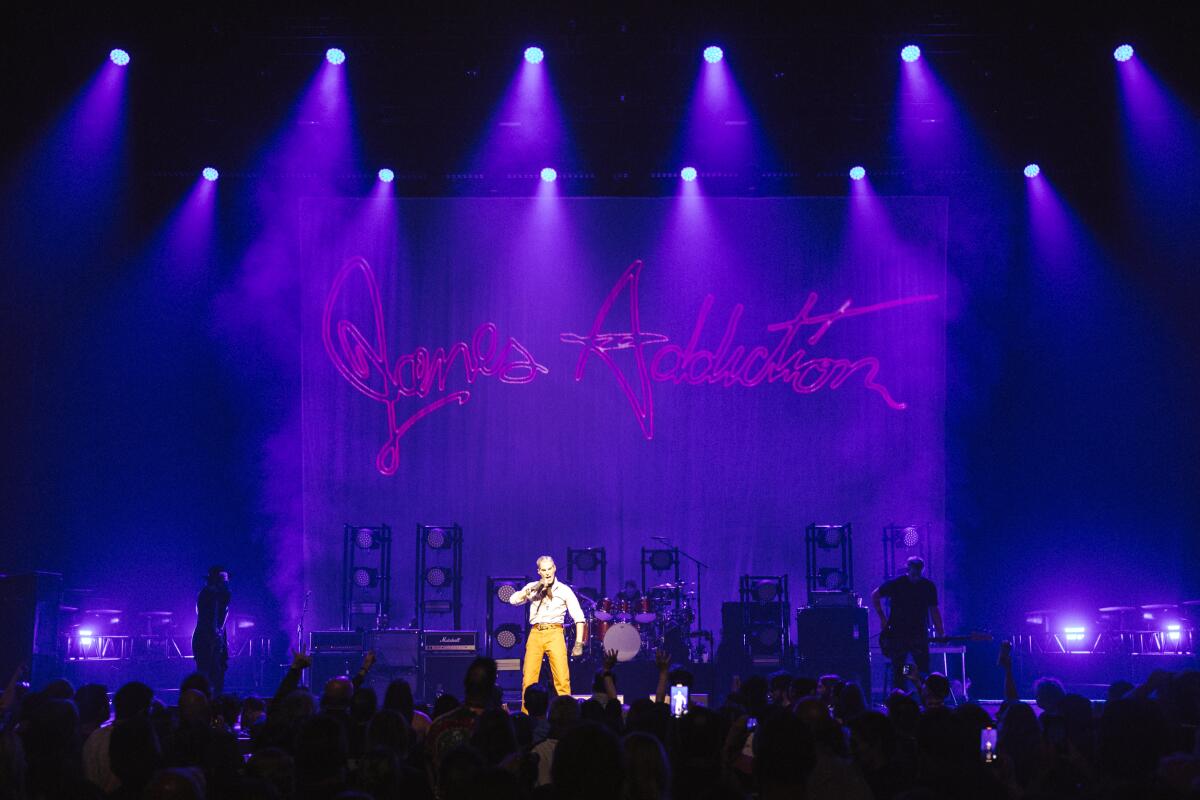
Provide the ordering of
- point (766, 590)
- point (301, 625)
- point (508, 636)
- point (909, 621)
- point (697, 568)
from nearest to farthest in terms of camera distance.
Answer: point (909, 621) → point (766, 590) → point (508, 636) → point (301, 625) → point (697, 568)

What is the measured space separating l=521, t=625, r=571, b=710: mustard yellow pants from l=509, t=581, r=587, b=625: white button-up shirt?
108mm

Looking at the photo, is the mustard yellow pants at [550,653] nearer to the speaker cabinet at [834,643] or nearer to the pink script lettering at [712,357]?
the speaker cabinet at [834,643]

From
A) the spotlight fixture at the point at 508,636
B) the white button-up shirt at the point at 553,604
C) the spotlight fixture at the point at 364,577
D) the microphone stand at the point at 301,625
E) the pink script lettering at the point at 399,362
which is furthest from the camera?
the pink script lettering at the point at 399,362

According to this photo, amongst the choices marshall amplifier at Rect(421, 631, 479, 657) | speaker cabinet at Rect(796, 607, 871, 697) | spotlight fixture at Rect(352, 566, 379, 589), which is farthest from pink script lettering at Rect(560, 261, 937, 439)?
marshall amplifier at Rect(421, 631, 479, 657)

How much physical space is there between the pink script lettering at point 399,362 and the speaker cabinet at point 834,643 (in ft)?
18.9

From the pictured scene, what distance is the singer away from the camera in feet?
42.0

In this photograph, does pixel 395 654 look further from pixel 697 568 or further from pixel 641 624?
pixel 697 568

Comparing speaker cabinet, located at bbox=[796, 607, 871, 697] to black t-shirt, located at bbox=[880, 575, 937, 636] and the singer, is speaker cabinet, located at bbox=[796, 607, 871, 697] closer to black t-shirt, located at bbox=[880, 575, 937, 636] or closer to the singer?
black t-shirt, located at bbox=[880, 575, 937, 636]

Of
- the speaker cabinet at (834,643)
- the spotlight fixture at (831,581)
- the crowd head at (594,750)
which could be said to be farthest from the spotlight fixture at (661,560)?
the crowd head at (594,750)

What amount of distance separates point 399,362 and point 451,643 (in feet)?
15.7

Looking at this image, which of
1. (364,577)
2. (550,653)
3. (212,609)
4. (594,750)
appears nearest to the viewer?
(594,750)

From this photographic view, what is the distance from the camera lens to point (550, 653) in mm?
12844

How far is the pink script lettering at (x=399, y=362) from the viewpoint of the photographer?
1747 centimetres

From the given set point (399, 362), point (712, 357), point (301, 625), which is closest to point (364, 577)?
point (301, 625)
